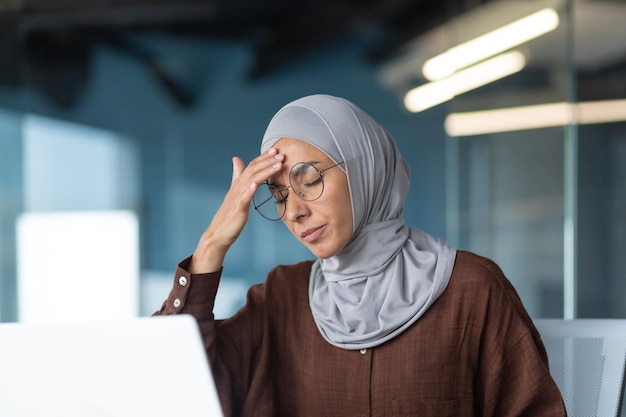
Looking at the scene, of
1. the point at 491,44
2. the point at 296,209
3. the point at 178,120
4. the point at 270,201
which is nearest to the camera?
the point at 296,209

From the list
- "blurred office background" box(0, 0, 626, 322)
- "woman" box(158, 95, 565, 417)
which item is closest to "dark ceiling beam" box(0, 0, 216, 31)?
"blurred office background" box(0, 0, 626, 322)

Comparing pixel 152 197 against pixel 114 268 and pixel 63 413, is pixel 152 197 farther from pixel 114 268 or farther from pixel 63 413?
pixel 63 413

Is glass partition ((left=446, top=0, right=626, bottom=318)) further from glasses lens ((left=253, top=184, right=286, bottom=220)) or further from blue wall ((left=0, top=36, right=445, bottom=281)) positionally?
glasses lens ((left=253, top=184, right=286, bottom=220))

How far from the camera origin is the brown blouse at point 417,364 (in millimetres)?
1511

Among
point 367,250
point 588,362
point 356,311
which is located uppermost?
point 367,250

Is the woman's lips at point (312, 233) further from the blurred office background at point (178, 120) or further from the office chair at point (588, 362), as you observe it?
the blurred office background at point (178, 120)

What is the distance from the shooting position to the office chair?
5.05 ft

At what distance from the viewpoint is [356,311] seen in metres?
1.55

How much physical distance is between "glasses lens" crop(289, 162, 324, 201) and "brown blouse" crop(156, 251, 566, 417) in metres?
0.23

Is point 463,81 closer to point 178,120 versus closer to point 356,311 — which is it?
point 178,120

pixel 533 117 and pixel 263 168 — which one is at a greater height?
pixel 533 117

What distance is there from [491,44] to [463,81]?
0.68 feet

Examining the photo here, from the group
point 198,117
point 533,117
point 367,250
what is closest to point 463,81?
point 533,117

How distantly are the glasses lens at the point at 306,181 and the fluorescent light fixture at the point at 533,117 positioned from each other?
2.25 metres
